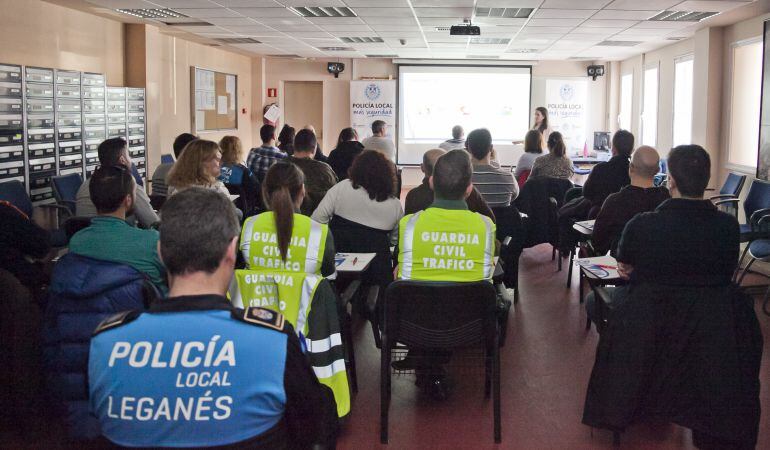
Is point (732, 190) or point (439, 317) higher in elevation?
point (732, 190)

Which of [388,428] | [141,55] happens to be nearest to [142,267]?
[388,428]

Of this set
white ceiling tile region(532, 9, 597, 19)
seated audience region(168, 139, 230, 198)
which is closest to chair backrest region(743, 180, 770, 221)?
white ceiling tile region(532, 9, 597, 19)

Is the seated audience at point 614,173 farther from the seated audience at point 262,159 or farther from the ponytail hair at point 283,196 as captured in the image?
the seated audience at point 262,159

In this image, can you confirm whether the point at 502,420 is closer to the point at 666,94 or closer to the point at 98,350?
the point at 98,350

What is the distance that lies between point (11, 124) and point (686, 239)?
6263 mm

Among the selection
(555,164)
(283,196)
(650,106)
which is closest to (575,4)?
(555,164)

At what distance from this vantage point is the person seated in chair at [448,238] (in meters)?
3.30

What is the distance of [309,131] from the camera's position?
6.27 m

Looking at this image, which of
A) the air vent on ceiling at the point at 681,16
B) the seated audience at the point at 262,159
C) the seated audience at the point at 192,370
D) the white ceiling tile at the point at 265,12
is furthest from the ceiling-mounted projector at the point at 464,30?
the seated audience at the point at 192,370

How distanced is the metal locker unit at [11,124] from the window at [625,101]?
34.3 feet

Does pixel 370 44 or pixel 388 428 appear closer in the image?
pixel 388 428

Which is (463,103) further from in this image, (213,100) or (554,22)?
(554,22)

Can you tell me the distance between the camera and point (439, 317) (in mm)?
3178

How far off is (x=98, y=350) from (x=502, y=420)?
263cm
